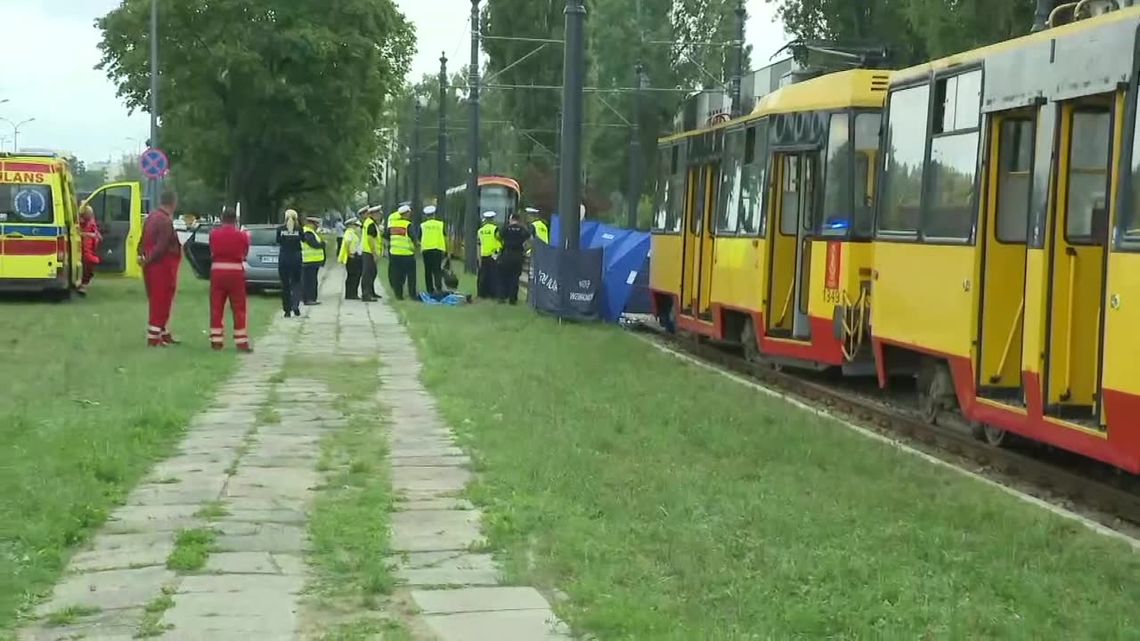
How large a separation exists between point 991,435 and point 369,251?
17.7 metres

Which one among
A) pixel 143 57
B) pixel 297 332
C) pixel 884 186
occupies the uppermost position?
pixel 143 57

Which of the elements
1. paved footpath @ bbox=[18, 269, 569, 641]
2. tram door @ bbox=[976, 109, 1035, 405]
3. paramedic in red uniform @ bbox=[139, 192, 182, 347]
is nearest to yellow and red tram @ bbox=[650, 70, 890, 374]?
tram door @ bbox=[976, 109, 1035, 405]

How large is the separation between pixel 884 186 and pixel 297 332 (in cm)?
987

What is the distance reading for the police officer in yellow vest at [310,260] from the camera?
25859 mm

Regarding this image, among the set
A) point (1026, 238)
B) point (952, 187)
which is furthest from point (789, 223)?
point (1026, 238)

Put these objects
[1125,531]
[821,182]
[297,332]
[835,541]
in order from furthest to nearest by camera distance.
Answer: [297,332] → [821,182] → [1125,531] → [835,541]

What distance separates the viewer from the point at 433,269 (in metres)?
28.1

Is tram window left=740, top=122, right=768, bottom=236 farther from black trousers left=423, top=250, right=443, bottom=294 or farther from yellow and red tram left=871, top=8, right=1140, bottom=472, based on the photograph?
black trousers left=423, top=250, right=443, bottom=294

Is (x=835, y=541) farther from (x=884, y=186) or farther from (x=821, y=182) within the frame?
(x=821, y=182)

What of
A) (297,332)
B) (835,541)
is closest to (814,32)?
(297,332)

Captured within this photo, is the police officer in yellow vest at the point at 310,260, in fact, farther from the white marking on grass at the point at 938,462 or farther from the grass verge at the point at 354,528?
the grass verge at the point at 354,528

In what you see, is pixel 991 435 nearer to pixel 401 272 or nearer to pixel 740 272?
pixel 740 272

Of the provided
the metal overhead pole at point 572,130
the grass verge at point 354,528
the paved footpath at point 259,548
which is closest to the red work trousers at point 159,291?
the paved footpath at point 259,548

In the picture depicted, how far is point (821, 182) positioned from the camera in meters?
15.2
